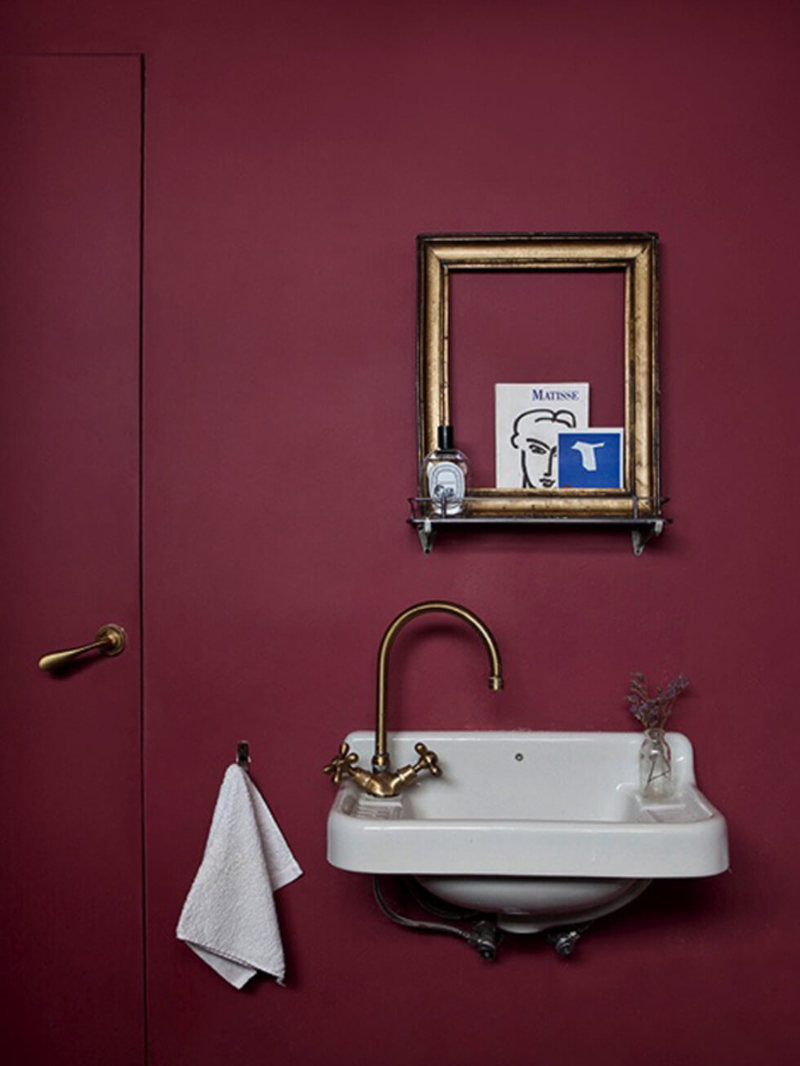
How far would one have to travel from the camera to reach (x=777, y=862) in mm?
1867

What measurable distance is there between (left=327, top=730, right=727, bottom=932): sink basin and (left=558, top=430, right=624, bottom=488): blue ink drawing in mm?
444

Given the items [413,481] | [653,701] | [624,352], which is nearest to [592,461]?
[624,352]

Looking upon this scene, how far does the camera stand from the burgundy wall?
1.87m

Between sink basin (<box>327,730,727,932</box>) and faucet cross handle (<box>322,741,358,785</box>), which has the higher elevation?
faucet cross handle (<box>322,741,358,785</box>)

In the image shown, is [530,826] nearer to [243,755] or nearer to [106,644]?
[243,755]

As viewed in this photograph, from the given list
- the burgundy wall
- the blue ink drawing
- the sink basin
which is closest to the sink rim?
the sink basin

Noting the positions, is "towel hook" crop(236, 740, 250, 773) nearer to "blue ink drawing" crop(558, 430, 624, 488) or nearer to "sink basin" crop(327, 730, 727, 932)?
"sink basin" crop(327, 730, 727, 932)

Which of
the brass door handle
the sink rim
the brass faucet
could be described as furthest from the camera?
the brass door handle

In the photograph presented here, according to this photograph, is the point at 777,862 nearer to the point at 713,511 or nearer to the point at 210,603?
the point at 713,511

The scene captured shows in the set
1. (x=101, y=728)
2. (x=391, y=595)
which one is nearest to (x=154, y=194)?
(x=391, y=595)

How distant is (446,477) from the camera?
1.80 metres

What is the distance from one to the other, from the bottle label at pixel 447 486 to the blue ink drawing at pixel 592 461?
0.19 m

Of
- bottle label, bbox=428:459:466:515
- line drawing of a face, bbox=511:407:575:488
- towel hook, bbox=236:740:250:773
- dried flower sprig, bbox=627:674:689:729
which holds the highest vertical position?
line drawing of a face, bbox=511:407:575:488

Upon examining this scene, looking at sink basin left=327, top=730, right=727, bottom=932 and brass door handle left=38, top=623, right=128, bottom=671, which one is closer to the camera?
sink basin left=327, top=730, right=727, bottom=932
